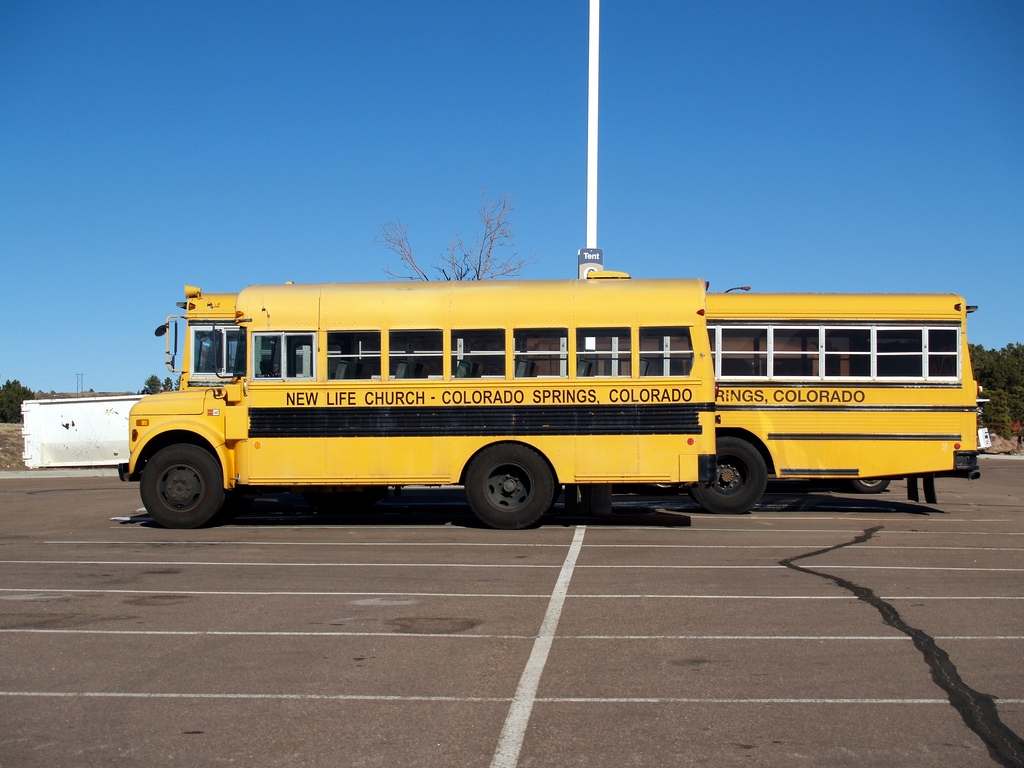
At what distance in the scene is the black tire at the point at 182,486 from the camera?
12.7 metres

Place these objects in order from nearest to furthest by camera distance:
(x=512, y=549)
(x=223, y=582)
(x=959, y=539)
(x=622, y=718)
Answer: (x=622, y=718) < (x=223, y=582) < (x=512, y=549) < (x=959, y=539)

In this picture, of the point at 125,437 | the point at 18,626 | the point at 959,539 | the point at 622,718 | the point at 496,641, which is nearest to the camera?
the point at 622,718

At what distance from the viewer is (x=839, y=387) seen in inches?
560

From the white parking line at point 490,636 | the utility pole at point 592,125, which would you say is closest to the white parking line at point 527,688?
the white parking line at point 490,636

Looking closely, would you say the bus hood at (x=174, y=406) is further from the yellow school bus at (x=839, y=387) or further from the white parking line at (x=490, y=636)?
→ the yellow school bus at (x=839, y=387)

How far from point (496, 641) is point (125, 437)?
2385 cm

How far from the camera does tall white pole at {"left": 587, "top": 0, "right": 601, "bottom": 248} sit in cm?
2217

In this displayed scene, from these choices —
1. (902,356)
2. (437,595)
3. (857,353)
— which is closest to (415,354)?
(437,595)

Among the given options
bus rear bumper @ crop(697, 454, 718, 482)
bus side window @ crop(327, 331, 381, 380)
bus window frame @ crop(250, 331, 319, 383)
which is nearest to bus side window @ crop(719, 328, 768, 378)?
bus rear bumper @ crop(697, 454, 718, 482)

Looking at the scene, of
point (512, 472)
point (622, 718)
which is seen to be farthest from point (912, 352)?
point (622, 718)

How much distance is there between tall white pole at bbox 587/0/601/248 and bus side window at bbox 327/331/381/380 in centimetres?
1068

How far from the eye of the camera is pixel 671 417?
1233 centimetres

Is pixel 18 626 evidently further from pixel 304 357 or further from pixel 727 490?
pixel 727 490

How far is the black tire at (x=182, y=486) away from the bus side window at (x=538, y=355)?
4234 mm
